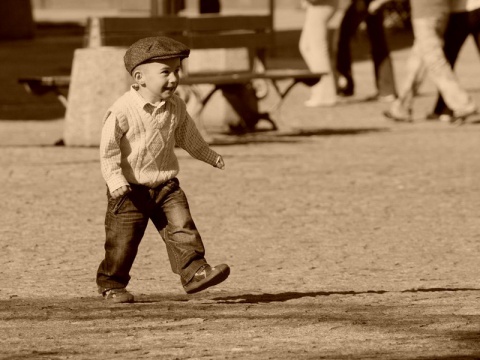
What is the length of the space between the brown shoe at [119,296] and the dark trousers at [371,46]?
11271mm

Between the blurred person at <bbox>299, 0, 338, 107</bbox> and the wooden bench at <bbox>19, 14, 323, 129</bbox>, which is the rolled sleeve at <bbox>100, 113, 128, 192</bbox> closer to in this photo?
the wooden bench at <bbox>19, 14, 323, 129</bbox>

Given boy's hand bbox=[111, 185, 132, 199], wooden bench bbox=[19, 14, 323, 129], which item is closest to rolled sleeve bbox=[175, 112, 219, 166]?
boy's hand bbox=[111, 185, 132, 199]

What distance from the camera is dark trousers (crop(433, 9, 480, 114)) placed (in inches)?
614

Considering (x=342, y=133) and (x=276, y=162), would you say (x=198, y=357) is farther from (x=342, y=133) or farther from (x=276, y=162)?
(x=342, y=133)

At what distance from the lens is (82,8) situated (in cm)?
5144

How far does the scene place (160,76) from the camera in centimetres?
675

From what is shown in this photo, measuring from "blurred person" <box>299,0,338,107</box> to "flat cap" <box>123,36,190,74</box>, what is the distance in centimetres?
1011

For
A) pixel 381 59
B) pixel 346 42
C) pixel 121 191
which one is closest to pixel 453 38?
pixel 381 59

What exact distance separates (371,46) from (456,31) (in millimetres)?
2494

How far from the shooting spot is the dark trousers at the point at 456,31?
51.2ft

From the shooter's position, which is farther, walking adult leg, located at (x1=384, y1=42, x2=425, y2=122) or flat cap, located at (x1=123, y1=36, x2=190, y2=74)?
walking adult leg, located at (x1=384, y1=42, x2=425, y2=122)

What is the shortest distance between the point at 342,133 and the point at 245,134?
913mm

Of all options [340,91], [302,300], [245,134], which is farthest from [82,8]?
[302,300]

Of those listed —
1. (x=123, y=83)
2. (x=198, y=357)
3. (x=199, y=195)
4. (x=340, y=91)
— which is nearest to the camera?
(x=198, y=357)
